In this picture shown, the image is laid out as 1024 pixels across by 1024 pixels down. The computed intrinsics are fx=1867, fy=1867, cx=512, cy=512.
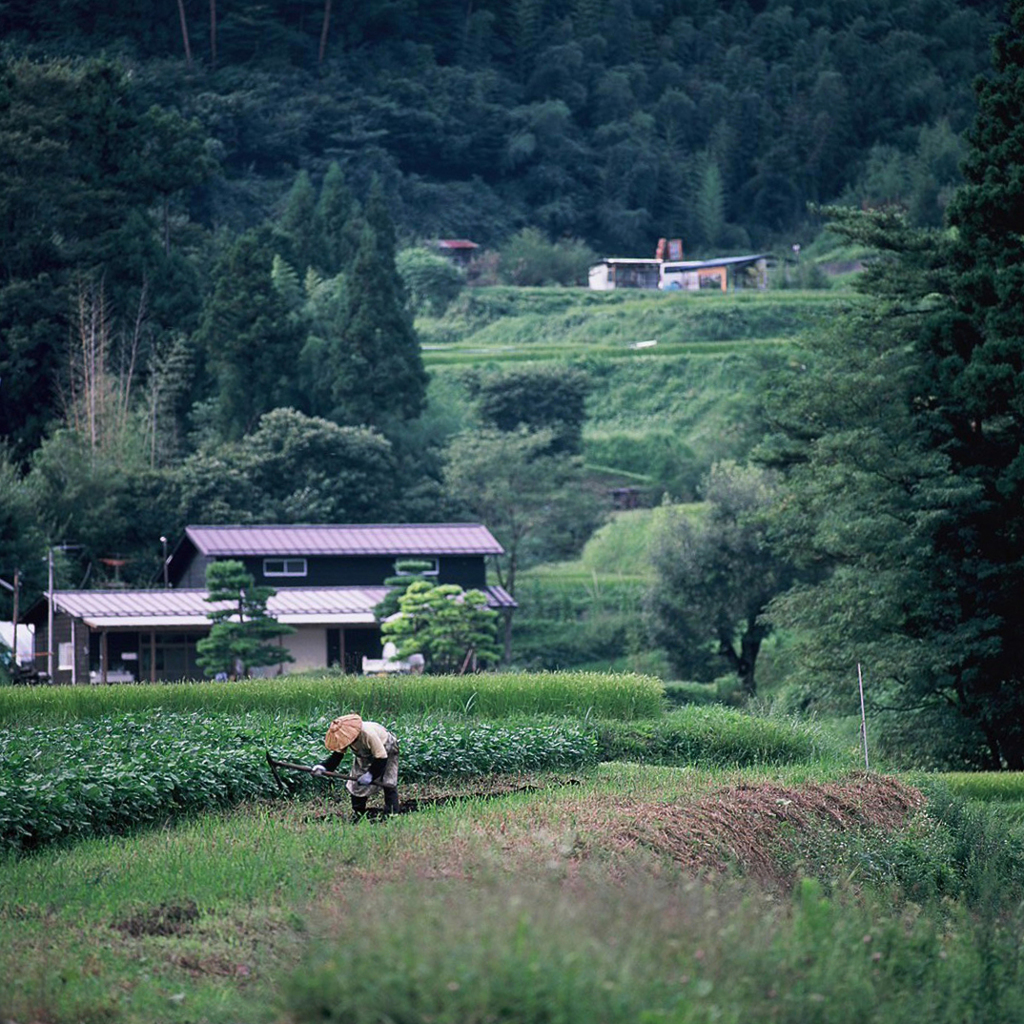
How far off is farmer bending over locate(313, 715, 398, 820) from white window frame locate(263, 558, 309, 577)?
37.0m

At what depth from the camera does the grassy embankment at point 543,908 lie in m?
9.41

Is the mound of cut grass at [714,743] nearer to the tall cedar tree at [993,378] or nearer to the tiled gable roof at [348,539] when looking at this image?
the tall cedar tree at [993,378]

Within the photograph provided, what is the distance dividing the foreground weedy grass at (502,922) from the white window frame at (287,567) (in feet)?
118

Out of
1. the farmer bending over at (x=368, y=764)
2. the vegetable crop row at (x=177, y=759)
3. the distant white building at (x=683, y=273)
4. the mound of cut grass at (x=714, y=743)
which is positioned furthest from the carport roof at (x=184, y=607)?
the distant white building at (x=683, y=273)

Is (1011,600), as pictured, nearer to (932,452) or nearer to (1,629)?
(932,452)

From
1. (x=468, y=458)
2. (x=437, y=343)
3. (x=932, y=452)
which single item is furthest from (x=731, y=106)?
(x=932, y=452)

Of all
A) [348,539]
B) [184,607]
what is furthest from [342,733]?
[348,539]

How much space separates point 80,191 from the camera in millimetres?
71625

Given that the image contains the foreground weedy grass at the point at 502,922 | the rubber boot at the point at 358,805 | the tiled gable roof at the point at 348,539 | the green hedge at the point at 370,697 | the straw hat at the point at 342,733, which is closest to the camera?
the foreground weedy grass at the point at 502,922

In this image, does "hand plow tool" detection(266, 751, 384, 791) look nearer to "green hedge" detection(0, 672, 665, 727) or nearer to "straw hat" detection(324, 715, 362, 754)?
"straw hat" detection(324, 715, 362, 754)

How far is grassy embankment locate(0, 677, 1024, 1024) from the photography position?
9.41m

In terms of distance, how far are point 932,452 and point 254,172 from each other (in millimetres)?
90274

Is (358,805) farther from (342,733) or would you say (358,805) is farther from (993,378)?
(993,378)

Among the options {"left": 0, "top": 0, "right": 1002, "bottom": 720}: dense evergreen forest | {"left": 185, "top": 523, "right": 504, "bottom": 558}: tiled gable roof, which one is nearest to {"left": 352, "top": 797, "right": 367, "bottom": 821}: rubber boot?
{"left": 0, "top": 0, "right": 1002, "bottom": 720}: dense evergreen forest
